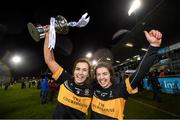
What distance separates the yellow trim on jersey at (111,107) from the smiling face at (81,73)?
416mm

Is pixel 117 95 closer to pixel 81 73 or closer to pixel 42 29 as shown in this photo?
pixel 81 73

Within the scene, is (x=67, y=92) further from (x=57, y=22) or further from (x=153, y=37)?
(x=153, y=37)

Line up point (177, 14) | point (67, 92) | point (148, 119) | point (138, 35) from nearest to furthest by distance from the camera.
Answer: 1. point (67, 92)
2. point (148, 119)
3. point (177, 14)
4. point (138, 35)

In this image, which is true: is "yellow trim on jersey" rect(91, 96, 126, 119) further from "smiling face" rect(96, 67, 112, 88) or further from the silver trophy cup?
the silver trophy cup

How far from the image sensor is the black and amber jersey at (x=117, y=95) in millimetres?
3176

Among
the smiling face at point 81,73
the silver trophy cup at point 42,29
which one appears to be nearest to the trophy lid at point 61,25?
the silver trophy cup at point 42,29

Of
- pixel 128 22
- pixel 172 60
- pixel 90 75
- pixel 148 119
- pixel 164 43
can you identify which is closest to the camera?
pixel 90 75

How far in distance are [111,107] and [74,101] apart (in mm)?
539

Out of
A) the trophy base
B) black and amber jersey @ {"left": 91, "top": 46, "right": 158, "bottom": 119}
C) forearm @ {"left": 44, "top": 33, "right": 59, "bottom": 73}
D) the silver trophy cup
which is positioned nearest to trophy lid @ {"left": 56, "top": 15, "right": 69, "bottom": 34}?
the silver trophy cup

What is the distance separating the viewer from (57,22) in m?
3.64

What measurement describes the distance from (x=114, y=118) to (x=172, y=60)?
703 inches

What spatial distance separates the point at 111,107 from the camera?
10.5 feet

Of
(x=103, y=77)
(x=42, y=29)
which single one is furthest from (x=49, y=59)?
(x=103, y=77)

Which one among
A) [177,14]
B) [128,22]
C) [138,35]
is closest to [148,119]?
[177,14]
